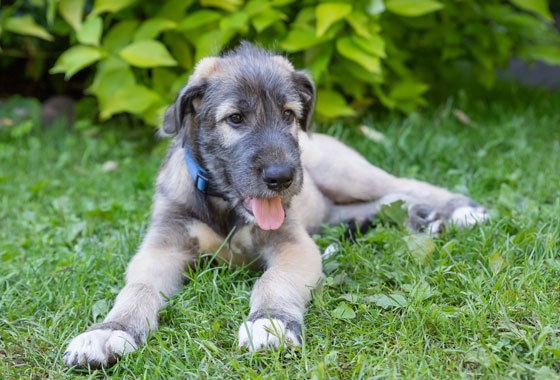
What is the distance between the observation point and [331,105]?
630 cm

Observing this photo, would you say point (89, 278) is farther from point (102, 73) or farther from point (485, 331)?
point (102, 73)

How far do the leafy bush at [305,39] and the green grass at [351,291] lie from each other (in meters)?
1.05

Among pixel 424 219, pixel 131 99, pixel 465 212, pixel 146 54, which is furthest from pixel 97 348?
pixel 131 99

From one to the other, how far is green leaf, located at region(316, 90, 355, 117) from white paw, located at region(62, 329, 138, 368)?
395 centimetres

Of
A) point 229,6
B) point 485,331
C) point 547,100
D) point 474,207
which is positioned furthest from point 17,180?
point 547,100

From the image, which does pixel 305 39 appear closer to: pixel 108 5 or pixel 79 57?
pixel 108 5

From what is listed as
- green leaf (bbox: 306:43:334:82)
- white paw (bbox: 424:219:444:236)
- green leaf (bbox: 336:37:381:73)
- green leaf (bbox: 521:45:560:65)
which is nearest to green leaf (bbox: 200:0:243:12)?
green leaf (bbox: 306:43:334:82)

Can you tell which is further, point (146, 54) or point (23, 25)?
point (23, 25)

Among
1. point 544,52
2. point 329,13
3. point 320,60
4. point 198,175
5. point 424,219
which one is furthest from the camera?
point 544,52

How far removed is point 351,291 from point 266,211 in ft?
2.19

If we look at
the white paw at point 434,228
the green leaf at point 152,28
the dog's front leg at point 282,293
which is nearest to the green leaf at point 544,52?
the white paw at point 434,228

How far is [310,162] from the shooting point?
475 cm

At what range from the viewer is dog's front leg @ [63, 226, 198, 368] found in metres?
2.73

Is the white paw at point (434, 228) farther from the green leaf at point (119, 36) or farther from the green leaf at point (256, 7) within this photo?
the green leaf at point (119, 36)
